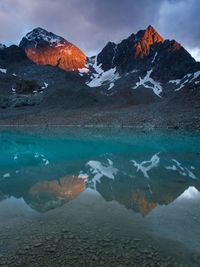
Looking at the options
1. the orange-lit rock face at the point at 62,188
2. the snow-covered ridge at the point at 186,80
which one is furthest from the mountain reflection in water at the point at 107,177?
the snow-covered ridge at the point at 186,80

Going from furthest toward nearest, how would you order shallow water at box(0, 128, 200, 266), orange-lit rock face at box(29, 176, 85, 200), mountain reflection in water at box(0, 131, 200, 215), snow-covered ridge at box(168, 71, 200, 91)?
snow-covered ridge at box(168, 71, 200, 91), orange-lit rock face at box(29, 176, 85, 200), mountain reflection in water at box(0, 131, 200, 215), shallow water at box(0, 128, 200, 266)

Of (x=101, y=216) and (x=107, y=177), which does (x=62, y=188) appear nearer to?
(x=107, y=177)

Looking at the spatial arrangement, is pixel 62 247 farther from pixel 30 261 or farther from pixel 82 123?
pixel 82 123

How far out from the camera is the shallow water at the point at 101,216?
9.80m

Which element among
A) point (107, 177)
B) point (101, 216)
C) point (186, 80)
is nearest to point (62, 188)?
point (107, 177)

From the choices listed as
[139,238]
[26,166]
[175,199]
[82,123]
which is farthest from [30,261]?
[82,123]

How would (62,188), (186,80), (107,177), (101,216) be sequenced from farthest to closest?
(186,80), (107,177), (62,188), (101,216)

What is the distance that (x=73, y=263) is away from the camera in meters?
9.29

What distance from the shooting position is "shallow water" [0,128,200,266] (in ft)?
32.2

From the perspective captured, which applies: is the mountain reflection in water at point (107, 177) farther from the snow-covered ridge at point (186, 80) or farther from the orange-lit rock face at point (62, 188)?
the snow-covered ridge at point (186, 80)

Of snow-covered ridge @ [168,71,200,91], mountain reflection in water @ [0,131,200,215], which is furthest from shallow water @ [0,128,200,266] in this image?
snow-covered ridge @ [168,71,200,91]

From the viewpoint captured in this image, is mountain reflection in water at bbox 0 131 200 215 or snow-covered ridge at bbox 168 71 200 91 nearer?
mountain reflection in water at bbox 0 131 200 215

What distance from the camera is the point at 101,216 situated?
44.0ft

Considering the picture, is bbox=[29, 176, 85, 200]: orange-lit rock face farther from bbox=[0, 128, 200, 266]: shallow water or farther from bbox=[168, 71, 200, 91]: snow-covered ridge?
bbox=[168, 71, 200, 91]: snow-covered ridge
